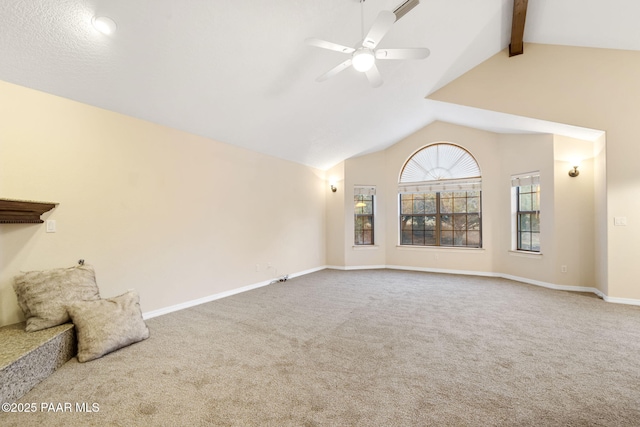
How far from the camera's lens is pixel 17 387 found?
72.9 inches

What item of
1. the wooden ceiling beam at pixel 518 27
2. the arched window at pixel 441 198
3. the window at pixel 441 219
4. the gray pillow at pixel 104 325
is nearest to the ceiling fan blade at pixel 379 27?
the wooden ceiling beam at pixel 518 27

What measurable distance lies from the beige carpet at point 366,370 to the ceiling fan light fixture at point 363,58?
2602 millimetres

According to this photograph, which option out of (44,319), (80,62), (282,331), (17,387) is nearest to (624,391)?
(282,331)

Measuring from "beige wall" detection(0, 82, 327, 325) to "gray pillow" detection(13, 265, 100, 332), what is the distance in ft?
0.79

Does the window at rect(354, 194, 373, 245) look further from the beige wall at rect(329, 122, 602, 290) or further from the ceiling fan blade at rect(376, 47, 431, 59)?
the ceiling fan blade at rect(376, 47, 431, 59)

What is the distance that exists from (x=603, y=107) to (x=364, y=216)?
4.48m

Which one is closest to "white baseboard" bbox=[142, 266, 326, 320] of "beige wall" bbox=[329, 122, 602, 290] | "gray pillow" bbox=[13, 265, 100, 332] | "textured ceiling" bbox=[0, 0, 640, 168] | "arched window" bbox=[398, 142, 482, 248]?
"gray pillow" bbox=[13, 265, 100, 332]

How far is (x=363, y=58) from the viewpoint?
2.53 meters

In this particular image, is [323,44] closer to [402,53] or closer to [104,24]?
[402,53]

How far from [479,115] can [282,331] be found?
4.86m

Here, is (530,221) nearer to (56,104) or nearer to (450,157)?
(450,157)

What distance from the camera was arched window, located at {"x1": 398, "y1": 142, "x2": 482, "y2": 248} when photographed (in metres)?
6.19

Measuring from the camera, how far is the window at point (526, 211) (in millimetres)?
5273

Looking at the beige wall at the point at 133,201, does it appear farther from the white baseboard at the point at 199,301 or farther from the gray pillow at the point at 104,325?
the gray pillow at the point at 104,325
